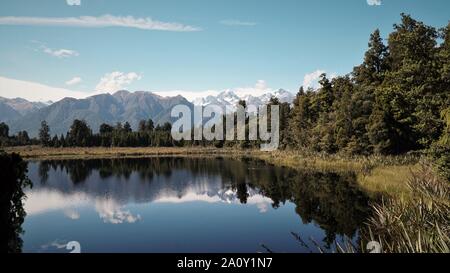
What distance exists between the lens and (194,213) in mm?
28000

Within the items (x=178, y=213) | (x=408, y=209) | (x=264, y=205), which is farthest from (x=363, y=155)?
(x=408, y=209)

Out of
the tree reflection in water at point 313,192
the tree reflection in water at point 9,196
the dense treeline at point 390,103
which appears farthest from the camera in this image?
the dense treeline at point 390,103

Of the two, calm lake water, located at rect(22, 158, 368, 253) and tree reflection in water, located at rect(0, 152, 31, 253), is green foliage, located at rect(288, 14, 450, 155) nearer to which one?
calm lake water, located at rect(22, 158, 368, 253)

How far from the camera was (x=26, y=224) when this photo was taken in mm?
24734

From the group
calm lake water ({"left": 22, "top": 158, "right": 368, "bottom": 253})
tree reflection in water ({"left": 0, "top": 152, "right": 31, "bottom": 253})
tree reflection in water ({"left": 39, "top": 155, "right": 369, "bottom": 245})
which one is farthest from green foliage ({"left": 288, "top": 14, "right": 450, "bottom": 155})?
tree reflection in water ({"left": 0, "top": 152, "right": 31, "bottom": 253})

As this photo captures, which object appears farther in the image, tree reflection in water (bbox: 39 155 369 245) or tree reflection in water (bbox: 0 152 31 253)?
tree reflection in water (bbox: 39 155 369 245)

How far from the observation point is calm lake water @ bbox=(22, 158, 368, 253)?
1947cm

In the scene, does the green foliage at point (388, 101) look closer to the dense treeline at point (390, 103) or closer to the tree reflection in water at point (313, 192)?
the dense treeline at point (390, 103)

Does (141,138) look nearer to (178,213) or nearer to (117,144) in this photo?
(117,144)

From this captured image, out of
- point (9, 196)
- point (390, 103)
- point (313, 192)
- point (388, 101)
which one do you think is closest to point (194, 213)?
point (313, 192)

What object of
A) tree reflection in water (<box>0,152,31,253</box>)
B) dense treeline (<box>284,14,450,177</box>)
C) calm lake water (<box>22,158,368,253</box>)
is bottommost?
calm lake water (<box>22,158,368,253</box>)

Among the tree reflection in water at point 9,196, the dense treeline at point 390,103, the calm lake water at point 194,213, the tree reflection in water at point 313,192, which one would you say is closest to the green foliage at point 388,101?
the dense treeline at point 390,103

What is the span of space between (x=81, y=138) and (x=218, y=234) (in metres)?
131

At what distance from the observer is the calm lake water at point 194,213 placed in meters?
19.5
